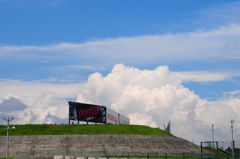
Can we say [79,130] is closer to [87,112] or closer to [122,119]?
[87,112]

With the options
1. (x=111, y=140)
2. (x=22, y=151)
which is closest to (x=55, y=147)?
(x=22, y=151)

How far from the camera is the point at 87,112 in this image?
129 m

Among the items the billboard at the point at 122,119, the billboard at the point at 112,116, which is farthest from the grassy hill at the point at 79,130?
the billboard at the point at 122,119

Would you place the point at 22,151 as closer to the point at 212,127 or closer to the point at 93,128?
the point at 93,128

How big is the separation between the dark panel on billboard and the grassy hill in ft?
8.28

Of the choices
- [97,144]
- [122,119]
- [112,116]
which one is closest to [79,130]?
[97,144]

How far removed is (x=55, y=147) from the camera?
359 feet

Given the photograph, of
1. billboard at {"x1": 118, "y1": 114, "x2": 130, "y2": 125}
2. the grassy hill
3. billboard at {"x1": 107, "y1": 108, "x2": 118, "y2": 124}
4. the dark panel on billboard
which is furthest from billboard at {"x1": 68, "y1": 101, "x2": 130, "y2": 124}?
billboard at {"x1": 118, "y1": 114, "x2": 130, "y2": 125}

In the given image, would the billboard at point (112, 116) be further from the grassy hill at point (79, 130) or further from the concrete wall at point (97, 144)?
the concrete wall at point (97, 144)

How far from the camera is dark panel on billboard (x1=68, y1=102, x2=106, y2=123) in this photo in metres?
128

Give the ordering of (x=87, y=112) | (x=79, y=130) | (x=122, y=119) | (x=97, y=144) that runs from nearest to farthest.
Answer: (x=97, y=144)
(x=79, y=130)
(x=87, y=112)
(x=122, y=119)

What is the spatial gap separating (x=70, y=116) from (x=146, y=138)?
2831 cm

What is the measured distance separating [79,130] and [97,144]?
1375cm

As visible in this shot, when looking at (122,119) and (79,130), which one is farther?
(122,119)
